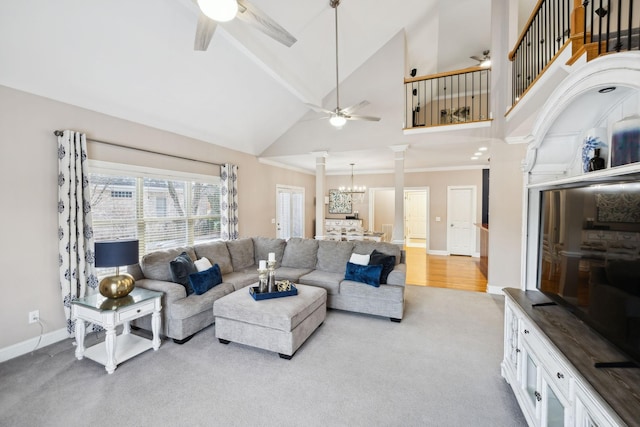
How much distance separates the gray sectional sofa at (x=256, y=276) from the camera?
9.67ft

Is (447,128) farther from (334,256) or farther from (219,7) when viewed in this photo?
(219,7)

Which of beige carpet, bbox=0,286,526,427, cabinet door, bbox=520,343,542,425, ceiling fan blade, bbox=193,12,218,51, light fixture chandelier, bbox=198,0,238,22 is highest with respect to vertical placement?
ceiling fan blade, bbox=193,12,218,51

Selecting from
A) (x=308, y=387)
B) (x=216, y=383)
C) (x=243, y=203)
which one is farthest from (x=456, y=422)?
(x=243, y=203)

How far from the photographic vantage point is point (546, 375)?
4.91ft

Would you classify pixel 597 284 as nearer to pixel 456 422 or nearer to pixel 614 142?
pixel 614 142

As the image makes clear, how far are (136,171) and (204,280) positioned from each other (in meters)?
1.90

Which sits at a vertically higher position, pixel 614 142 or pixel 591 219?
pixel 614 142

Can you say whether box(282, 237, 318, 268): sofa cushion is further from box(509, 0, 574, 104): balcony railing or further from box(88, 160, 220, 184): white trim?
box(509, 0, 574, 104): balcony railing

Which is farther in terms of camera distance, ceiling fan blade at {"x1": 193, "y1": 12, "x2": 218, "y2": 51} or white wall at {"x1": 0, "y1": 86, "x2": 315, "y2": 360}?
white wall at {"x1": 0, "y1": 86, "x2": 315, "y2": 360}

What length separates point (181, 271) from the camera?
123 inches

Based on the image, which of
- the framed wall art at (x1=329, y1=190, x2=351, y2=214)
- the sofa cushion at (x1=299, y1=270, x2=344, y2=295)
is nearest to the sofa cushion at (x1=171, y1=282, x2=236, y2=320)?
the sofa cushion at (x1=299, y1=270, x2=344, y2=295)

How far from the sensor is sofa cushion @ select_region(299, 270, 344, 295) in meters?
3.69

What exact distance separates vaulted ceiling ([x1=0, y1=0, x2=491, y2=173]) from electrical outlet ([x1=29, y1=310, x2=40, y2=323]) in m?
2.28

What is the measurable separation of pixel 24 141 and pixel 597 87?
4564mm
